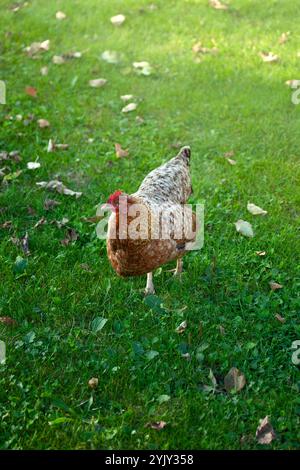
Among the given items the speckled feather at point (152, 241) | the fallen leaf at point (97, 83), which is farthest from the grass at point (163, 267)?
the speckled feather at point (152, 241)

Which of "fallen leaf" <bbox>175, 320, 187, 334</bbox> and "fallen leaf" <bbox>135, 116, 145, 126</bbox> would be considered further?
"fallen leaf" <bbox>135, 116, 145, 126</bbox>

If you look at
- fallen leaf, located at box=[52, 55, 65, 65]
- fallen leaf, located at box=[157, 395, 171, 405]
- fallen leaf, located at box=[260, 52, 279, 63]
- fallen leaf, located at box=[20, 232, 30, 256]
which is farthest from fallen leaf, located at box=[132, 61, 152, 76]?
fallen leaf, located at box=[157, 395, 171, 405]

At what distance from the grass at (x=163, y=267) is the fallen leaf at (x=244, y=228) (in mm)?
55

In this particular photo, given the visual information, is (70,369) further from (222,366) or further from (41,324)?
(222,366)

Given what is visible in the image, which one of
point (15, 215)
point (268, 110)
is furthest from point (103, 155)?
point (268, 110)

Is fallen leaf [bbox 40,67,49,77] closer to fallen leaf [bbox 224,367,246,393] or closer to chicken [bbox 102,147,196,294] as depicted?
chicken [bbox 102,147,196,294]

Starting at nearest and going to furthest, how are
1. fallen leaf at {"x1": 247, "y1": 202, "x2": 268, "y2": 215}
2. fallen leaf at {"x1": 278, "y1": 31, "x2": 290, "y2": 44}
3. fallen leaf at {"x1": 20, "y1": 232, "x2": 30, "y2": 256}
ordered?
fallen leaf at {"x1": 20, "y1": 232, "x2": 30, "y2": 256} → fallen leaf at {"x1": 247, "y1": 202, "x2": 268, "y2": 215} → fallen leaf at {"x1": 278, "y1": 31, "x2": 290, "y2": 44}

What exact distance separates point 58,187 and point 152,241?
1.82m

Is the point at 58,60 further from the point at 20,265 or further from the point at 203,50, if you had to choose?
the point at 20,265

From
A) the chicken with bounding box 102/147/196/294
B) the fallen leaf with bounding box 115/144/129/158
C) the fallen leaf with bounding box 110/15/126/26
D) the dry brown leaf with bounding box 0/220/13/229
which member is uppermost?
the chicken with bounding box 102/147/196/294

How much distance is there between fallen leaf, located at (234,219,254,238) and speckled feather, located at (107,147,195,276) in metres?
0.60

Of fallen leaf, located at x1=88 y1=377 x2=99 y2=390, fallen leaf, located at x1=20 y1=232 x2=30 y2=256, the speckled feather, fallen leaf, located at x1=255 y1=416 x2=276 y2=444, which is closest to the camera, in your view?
fallen leaf, located at x1=255 y1=416 x2=276 y2=444

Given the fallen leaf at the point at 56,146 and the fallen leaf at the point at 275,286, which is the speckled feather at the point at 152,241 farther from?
the fallen leaf at the point at 56,146

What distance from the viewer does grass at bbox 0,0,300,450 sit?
313cm
